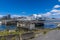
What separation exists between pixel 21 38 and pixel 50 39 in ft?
4.89

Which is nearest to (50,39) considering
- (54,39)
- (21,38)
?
(54,39)

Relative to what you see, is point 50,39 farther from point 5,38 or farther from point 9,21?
point 9,21

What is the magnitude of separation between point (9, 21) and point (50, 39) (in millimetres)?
48707

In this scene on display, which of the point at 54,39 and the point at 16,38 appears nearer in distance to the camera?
the point at 54,39

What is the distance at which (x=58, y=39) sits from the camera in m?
4.73

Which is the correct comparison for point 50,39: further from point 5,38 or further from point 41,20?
point 41,20

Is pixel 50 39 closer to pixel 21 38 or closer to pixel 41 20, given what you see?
pixel 21 38

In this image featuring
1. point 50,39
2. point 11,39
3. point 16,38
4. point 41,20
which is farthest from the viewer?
point 41,20

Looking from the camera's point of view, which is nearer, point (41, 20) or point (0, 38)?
point (0, 38)

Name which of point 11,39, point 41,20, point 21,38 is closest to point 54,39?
point 21,38

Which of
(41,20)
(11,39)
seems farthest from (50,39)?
(41,20)

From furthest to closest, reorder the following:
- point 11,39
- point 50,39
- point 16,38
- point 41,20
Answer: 1. point 41,20
2. point 11,39
3. point 16,38
4. point 50,39

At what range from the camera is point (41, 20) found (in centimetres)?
5262

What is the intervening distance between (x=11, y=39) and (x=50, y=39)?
82.2 inches
